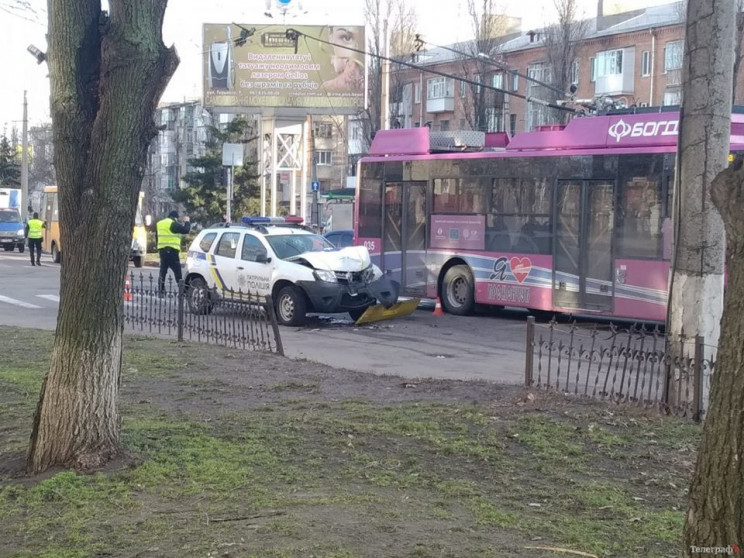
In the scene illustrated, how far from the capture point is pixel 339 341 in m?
15.1

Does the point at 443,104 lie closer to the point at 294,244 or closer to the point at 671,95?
the point at 671,95

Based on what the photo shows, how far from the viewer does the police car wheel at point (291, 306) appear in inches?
654

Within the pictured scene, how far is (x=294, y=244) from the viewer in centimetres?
1762

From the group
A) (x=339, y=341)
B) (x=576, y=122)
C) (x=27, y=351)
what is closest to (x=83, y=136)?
(x=27, y=351)

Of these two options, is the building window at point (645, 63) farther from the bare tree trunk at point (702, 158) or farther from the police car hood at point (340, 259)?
the bare tree trunk at point (702, 158)

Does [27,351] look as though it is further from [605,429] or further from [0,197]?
[0,197]

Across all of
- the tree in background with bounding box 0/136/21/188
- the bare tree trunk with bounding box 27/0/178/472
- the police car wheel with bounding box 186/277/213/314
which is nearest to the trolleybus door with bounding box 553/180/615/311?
the police car wheel with bounding box 186/277/213/314

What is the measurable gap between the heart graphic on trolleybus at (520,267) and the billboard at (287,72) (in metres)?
22.0

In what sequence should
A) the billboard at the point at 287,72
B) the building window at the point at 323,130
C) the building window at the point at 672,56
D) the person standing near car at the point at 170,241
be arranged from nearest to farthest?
the person standing near car at the point at 170,241 → the billboard at the point at 287,72 → the building window at the point at 672,56 → the building window at the point at 323,130

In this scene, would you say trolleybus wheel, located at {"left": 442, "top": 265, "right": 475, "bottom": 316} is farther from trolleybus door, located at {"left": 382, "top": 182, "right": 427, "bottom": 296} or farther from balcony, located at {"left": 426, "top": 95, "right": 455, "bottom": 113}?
balcony, located at {"left": 426, "top": 95, "right": 455, "bottom": 113}

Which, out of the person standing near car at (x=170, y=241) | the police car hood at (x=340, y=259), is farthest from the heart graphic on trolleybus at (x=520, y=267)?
the person standing near car at (x=170, y=241)

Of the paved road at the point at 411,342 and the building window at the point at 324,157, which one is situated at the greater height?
the building window at the point at 324,157

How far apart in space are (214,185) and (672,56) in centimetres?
2381

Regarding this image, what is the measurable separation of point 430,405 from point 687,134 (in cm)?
311
